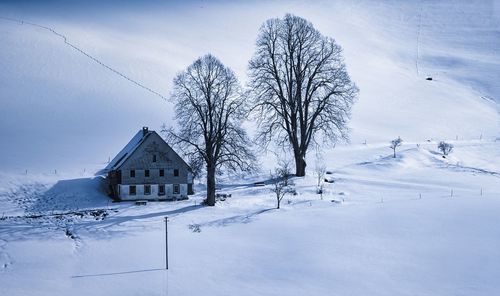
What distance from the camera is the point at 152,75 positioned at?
79.9m

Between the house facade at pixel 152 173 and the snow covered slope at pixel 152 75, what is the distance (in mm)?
9239

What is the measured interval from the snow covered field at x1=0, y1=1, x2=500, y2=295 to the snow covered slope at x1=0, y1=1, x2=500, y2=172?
39 cm

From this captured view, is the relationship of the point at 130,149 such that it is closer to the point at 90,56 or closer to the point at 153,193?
the point at 153,193

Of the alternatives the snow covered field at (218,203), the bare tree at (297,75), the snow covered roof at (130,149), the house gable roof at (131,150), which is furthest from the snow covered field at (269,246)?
the bare tree at (297,75)

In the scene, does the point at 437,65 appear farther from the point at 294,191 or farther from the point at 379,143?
the point at 294,191

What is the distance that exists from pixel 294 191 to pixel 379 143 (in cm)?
3491

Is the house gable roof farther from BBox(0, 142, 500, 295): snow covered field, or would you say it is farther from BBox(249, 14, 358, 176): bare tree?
BBox(249, 14, 358, 176): bare tree

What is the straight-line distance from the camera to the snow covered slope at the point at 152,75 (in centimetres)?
5784

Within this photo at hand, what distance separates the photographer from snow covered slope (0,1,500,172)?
57844 millimetres

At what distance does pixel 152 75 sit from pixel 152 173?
4279 centimetres

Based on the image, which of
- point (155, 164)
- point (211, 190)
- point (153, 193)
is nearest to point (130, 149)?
point (155, 164)

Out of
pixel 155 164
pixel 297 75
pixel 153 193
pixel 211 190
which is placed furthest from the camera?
pixel 297 75

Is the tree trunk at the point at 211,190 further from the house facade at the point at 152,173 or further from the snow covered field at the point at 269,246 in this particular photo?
the house facade at the point at 152,173

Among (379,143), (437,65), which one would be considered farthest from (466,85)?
(379,143)
